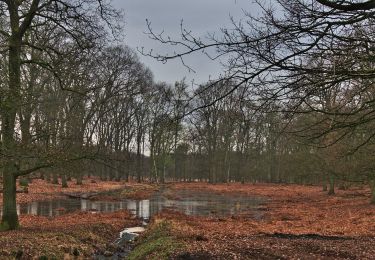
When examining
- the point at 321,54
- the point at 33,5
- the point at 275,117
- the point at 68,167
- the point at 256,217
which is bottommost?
the point at 256,217

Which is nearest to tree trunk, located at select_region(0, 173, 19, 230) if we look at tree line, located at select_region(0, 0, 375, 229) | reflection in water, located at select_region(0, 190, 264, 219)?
tree line, located at select_region(0, 0, 375, 229)

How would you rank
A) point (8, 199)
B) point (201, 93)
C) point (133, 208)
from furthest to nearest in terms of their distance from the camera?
point (133, 208), point (8, 199), point (201, 93)

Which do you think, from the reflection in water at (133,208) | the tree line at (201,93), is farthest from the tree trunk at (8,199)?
the reflection in water at (133,208)

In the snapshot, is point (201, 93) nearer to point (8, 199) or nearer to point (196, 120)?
point (196, 120)

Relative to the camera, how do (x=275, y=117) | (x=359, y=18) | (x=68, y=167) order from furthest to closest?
(x=68, y=167) < (x=275, y=117) < (x=359, y=18)

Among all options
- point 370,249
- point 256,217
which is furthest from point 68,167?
point 256,217

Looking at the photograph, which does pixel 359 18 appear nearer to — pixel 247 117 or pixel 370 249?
pixel 247 117

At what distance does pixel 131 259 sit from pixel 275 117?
4758mm

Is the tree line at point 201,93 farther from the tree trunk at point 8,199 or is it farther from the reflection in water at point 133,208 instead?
the reflection in water at point 133,208

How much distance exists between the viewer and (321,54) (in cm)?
663

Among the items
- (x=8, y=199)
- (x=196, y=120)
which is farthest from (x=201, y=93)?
(x=8, y=199)

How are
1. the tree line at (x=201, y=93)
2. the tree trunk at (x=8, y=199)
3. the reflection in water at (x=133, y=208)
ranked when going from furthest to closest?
1. the reflection in water at (x=133, y=208)
2. the tree trunk at (x=8, y=199)
3. the tree line at (x=201, y=93)

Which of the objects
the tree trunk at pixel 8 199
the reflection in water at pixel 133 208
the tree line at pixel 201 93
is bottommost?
the reflection in water at pixel 133 208

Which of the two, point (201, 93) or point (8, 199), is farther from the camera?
point (8, 199)
